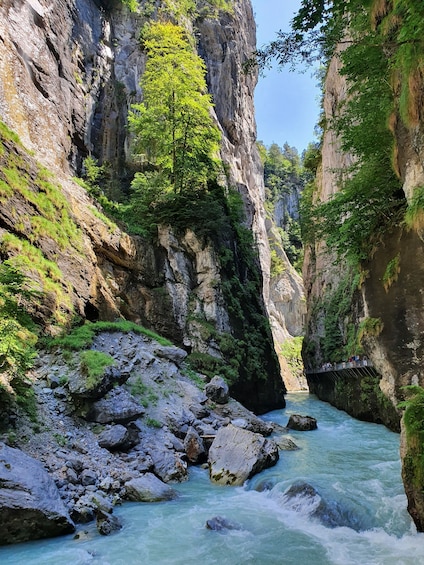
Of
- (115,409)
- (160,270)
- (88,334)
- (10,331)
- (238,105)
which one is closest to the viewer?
(10,331)

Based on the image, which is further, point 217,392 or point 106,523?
point 217,392

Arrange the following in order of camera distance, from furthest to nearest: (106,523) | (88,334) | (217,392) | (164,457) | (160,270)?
(160,270) → (217,392) → (88,334) → (164,457) → (106,523)

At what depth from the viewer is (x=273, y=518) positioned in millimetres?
7047

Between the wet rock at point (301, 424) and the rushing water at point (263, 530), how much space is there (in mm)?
5949

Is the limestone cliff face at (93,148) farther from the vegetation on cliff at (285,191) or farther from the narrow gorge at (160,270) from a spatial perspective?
the vegetation on cliff at (285,191)

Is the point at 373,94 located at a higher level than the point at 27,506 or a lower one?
higher

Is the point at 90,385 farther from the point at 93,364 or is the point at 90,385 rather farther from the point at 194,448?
the point at 194,448

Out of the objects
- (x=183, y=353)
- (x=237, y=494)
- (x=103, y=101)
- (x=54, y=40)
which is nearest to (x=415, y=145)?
(x=237, y=494)

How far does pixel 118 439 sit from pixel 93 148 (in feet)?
63.4

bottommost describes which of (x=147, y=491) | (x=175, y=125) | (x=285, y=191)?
(x=147, y=491)

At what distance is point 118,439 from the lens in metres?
9.23

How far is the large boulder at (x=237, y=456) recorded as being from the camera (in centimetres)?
923

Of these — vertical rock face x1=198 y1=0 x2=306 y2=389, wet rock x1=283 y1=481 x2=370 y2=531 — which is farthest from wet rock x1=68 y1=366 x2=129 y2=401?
vertical rock face x1=198 y1=0 x2=306 y2=389

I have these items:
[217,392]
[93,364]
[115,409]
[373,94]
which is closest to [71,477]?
[115,409]
